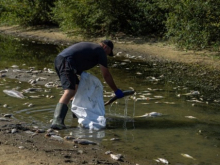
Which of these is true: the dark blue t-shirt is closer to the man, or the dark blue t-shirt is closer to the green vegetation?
the man

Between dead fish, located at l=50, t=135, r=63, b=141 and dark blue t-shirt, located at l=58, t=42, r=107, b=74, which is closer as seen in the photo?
dead fish, located at l=50, t=135, r=63, b=141

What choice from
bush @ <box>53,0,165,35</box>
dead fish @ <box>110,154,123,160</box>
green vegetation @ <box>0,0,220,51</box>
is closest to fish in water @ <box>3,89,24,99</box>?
dead fish @ <box>110,154,123,160</box>

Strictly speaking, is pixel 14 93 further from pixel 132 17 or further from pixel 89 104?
pixel 132 17

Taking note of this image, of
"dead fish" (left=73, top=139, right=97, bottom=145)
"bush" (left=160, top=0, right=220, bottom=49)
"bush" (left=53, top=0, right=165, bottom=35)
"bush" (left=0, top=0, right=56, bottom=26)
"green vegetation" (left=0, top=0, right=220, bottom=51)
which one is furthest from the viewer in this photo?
"bush" (left=0, top=0, right=56, bottom=26)

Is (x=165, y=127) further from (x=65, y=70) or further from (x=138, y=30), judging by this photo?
(x=138, y=30)

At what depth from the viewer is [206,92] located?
488 inches

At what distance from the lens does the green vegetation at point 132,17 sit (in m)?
16.5

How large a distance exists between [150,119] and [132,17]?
44.3 ft

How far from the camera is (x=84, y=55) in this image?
8695mm

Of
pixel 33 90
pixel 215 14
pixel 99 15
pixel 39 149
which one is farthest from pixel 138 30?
pixel 39 149

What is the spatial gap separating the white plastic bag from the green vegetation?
7.88 metres

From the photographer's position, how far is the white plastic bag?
8734mm

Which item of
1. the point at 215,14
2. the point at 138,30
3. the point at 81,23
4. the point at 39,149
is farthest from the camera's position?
the point at 81,23

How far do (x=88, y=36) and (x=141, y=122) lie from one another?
14.2 metres
